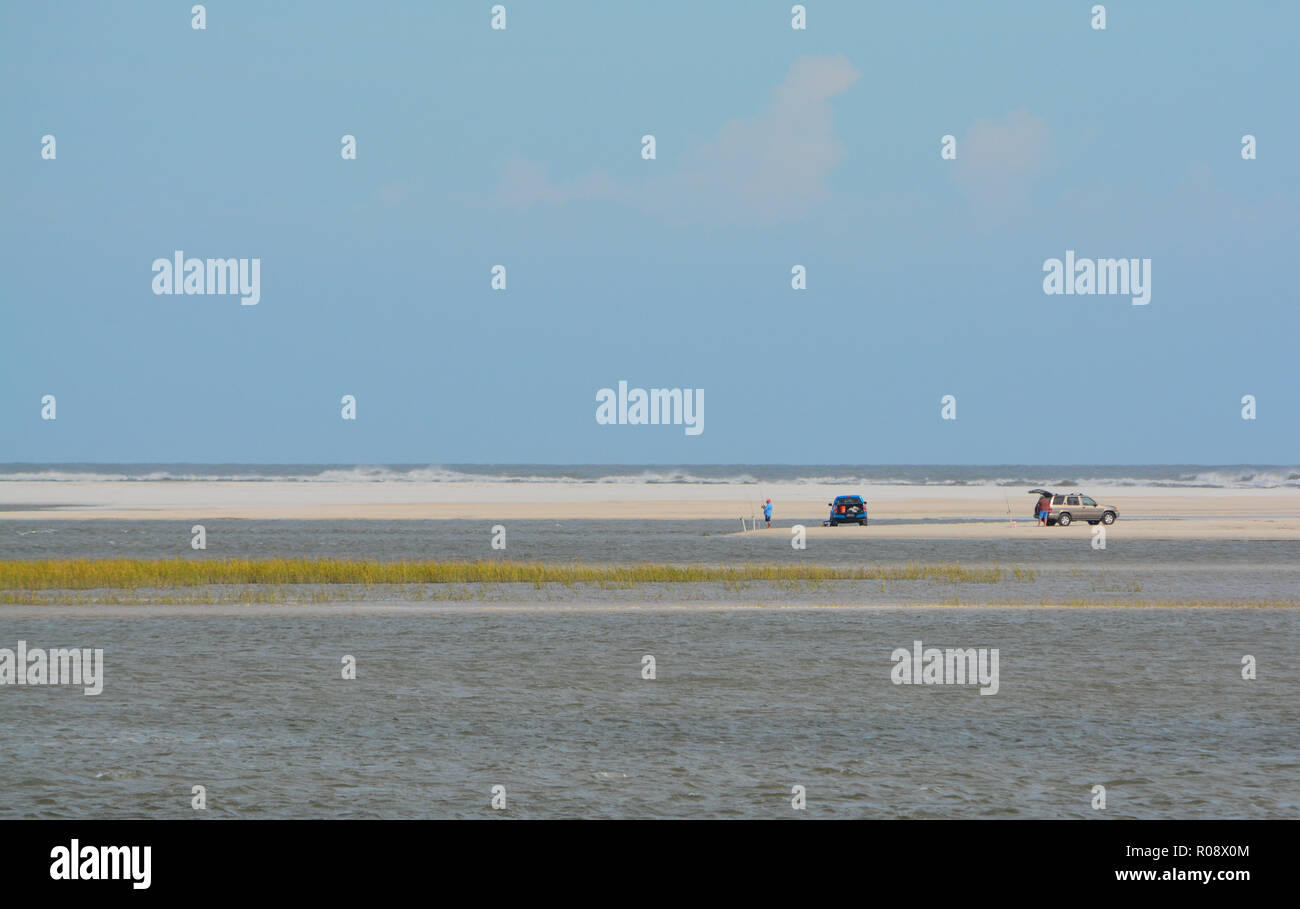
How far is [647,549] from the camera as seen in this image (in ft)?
189

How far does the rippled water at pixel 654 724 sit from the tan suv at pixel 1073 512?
137 ft

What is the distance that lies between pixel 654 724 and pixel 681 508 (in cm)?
8757

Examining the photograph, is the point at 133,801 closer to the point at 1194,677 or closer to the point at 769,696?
the point at 769,696

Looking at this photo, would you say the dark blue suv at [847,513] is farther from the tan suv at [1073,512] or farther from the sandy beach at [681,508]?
the tan suv at [1073,512]

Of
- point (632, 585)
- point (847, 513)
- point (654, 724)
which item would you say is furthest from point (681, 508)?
point (654, 724)

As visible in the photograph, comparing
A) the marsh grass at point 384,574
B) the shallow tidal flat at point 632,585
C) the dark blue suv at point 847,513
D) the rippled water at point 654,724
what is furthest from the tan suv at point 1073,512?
the rippled water at point 654,724

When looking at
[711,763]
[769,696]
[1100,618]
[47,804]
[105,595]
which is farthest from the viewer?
[105,595]

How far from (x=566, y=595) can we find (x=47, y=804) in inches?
924

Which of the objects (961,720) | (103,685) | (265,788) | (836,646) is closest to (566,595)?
(836,646)

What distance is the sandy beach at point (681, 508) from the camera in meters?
70.3

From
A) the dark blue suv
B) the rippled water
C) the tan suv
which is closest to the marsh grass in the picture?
the rippled water

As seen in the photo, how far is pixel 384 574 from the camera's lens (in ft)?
137

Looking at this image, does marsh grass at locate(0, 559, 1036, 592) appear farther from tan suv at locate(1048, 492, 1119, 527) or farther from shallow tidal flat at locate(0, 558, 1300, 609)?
tan suv at locate(1048, 492, 1119, 527)
